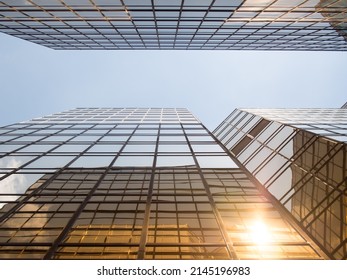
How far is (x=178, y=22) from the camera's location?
21281mm

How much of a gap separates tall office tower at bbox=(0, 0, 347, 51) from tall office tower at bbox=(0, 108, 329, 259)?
794cm

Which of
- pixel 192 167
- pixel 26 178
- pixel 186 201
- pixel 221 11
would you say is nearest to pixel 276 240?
pixel 186 201

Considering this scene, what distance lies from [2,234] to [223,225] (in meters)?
6.25

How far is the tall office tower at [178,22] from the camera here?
17328 millimetres

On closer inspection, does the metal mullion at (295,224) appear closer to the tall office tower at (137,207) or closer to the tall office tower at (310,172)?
the tall office tower at (137,207)

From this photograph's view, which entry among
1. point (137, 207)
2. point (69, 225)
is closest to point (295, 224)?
point (137, 207)

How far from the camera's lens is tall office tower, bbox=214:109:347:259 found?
44.0 feet

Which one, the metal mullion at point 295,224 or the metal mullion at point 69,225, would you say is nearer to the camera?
the metal mullion at point 69,225

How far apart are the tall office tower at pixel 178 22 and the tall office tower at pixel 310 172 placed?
714cm

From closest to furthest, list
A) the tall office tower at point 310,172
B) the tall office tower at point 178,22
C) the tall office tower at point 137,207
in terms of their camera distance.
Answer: the tall office tower at point 137,207
the tall office tower at point 310,172
the tall office tower at point 178,22

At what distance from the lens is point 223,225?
9062 mm

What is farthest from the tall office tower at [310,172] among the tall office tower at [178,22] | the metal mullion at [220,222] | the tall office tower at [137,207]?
the tall office tower at [178,22]

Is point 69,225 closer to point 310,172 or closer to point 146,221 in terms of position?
point 146,221

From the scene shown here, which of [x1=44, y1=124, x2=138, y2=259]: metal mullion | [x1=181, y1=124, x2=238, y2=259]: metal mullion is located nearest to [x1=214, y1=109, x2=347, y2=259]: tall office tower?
[x1=181, y1=124, x2=238, y2=259]: metal mullion
